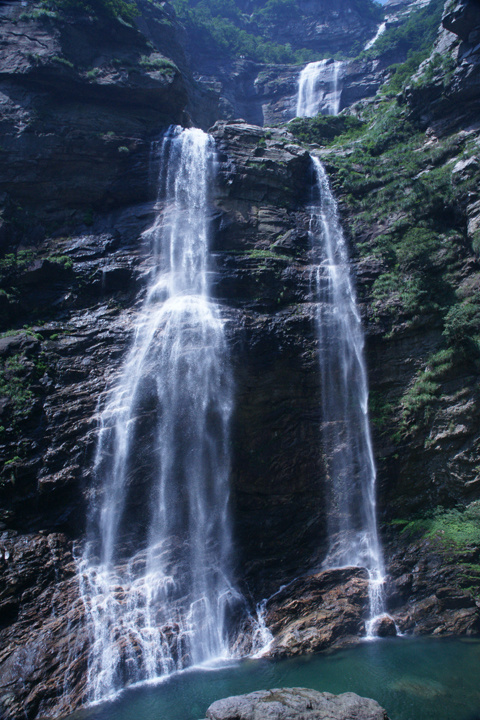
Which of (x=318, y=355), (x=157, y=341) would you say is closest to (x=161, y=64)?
(x=157, y=341)

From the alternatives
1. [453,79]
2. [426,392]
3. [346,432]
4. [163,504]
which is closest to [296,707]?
[163,504]

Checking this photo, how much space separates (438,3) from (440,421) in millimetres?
40543

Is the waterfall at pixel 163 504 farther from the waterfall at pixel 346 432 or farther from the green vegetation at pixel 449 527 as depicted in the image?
the green vegetation at pixel 449 527

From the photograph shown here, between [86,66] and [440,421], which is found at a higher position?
[86,66]

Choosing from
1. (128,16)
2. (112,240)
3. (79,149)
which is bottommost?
(112,240)

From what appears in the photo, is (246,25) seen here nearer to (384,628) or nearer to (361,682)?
(384,628)

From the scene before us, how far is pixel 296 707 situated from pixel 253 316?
12298mm

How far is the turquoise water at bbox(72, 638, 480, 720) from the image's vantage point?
857 cm

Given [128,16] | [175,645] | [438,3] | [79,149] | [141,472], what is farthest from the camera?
[438,3]

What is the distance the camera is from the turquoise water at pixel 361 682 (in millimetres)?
8570

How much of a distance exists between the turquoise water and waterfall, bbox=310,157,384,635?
1.90 metres

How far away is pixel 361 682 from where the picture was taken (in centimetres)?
933

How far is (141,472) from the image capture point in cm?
1391

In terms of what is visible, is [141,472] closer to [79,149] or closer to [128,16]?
[79,149]
